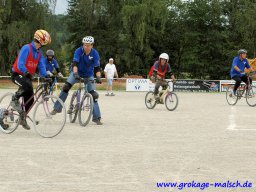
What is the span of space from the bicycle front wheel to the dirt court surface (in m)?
0.17

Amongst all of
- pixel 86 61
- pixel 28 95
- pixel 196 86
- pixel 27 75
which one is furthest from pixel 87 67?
pixel 196 86

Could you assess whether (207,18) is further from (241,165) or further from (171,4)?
(241,165)

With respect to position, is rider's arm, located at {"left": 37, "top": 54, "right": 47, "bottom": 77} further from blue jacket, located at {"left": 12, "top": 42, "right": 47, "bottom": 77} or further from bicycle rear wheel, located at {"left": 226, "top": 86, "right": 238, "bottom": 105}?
bicycle rear wheel, located at {"left": 226, "top": 86, "right": 238, "bottom": 105}

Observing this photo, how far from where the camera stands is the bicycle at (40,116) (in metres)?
10.5

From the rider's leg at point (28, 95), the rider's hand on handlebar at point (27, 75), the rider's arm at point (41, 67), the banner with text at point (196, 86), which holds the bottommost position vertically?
the banner with text at point (196, 86)

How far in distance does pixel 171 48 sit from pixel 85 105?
59.2 metres

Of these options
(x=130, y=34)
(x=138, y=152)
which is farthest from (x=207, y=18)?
(x=138, y=152)

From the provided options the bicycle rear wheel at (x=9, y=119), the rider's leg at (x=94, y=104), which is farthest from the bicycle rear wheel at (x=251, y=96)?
the bicycle rear wheel at (x=9, y=119)

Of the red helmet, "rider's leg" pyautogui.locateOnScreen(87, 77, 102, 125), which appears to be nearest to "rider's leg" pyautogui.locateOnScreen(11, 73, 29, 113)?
the red helmet

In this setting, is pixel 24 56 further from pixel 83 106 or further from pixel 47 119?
pixel 83 106

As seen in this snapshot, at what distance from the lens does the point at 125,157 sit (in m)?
8.26

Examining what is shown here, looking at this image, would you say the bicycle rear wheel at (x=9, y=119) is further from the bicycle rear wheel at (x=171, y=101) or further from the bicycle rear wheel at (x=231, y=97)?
the bicycle rear wheel at (x=231, y=97)

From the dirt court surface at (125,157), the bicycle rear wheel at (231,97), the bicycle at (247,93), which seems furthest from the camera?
the bicycle rear wheel at (231,97)

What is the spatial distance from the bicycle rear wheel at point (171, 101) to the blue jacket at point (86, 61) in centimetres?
548
